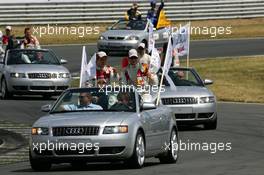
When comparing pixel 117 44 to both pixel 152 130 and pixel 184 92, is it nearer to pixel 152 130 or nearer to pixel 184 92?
pixel 184 92

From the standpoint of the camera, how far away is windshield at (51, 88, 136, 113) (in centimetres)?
1634

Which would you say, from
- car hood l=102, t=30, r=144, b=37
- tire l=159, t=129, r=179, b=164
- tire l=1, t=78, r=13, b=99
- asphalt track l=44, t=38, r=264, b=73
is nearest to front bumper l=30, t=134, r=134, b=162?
tire l=159, t=129, r=179, b=164

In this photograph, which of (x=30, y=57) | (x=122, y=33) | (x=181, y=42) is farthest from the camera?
(x=122, y=33)

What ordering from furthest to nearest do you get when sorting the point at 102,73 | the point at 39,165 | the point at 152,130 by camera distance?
the point at 102,73, the point at 152,130, the point at 39,165

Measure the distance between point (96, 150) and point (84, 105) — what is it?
3.65ft

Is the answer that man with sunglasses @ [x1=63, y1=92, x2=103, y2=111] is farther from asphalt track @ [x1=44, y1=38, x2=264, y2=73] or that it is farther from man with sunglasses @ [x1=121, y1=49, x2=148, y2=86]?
asphalt track @ [x1=44, y1=38, x2=264, y2=73]

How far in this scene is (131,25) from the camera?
144 feet

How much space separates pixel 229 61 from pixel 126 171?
26.0 metres

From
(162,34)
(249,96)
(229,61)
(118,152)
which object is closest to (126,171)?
(118,152)

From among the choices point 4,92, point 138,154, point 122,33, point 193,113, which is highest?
point 138,154

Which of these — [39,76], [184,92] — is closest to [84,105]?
[184,92]

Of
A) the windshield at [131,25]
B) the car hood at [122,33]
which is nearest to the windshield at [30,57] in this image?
the car hood at [122,33]

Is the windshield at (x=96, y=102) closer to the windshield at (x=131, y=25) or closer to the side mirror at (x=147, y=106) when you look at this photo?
the side mirror at (x=147, y=106)

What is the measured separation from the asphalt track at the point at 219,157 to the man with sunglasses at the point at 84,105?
0.87 m
